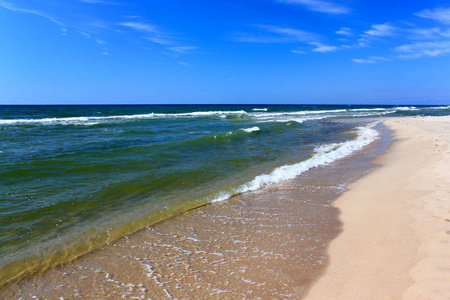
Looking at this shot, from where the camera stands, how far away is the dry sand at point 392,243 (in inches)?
101

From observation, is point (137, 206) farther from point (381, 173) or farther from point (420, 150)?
point (420, 150)

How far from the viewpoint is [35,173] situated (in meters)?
7.34

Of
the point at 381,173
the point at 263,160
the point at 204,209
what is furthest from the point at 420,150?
the point at 204,209

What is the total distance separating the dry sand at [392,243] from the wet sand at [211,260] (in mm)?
234

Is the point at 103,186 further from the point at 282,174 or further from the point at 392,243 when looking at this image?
the point at 392,243

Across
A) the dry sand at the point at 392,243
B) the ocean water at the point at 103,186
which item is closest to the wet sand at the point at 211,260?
the dry sand at the point at 392,243

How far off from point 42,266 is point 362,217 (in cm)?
470

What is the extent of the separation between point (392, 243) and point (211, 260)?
7.66ft

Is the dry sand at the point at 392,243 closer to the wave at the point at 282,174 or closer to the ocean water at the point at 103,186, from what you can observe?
the wave at the point at 282,174

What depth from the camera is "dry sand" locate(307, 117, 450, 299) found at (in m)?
2.56

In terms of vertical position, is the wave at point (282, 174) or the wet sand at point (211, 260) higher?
the wave at point (282, 174)

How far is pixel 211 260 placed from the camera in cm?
331

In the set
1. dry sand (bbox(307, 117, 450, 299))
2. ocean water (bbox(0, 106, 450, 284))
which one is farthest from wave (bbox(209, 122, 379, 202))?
dry sand (bbox(307, 117, 450, 299))

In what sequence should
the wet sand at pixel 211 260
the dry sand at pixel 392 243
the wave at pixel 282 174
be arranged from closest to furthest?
the dry sand at pixel 392 243
the wet sand at pixel 211 260
the wave at pixel 282 174
